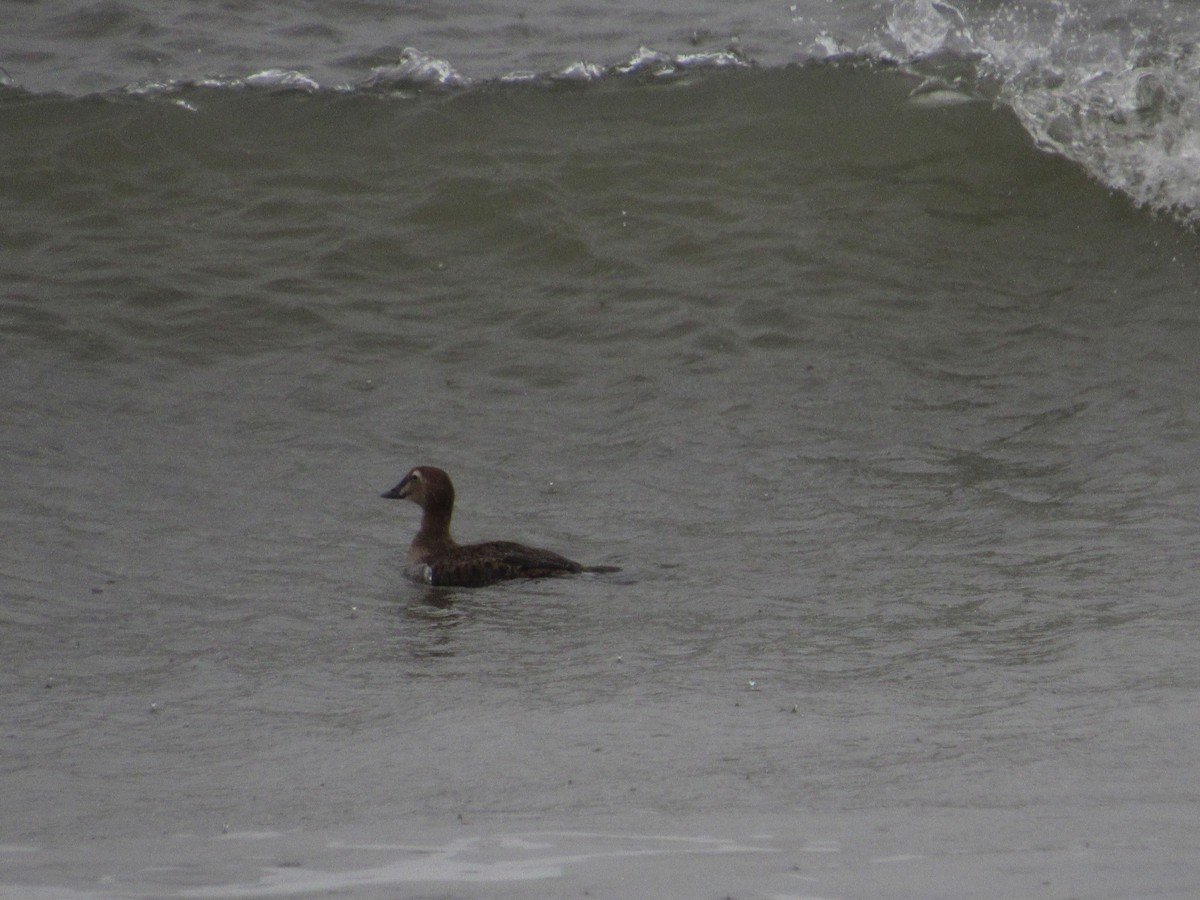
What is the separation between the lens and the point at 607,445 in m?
8.37

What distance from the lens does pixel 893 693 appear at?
16.2 feet

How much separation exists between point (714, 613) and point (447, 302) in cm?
475

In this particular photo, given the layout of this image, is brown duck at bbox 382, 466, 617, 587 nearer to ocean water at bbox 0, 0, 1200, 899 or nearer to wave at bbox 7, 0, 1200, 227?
ocean water at bbox 0, 0, 1200, 899

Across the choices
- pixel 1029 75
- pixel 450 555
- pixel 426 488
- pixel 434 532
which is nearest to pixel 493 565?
pixel 450 555

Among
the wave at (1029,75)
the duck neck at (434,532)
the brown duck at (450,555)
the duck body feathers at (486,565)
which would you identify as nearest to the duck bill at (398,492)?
the brown duck at (450,555)

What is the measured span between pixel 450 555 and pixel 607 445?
5.49 ft

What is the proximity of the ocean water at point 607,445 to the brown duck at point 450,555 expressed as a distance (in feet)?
0.39

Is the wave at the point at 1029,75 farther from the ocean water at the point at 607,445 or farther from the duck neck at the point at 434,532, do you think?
the duck neck at the point at 434,532

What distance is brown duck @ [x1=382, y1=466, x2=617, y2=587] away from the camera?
6668 mm

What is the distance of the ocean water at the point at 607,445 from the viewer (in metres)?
3.86

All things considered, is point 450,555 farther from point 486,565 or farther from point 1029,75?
point 1029,75

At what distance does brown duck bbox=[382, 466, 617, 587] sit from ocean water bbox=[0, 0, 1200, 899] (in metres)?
0.12

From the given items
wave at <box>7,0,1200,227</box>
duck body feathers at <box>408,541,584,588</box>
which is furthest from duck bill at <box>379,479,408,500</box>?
wave at <box>7,0,1200,227</box>

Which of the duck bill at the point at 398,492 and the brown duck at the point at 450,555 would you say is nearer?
the brown duck at the point at 450,555
